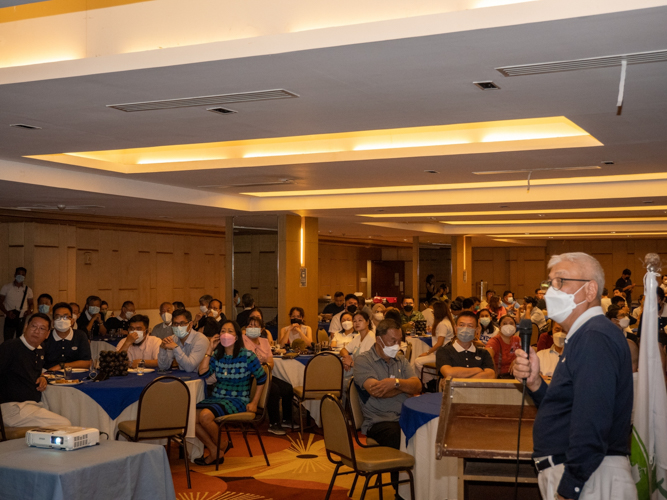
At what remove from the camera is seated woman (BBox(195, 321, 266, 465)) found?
21.1 feet

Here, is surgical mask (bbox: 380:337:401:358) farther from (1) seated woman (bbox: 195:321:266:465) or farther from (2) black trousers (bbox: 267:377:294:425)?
(2) black trousers (bbox: 267:377:294:425)

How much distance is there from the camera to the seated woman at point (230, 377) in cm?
643

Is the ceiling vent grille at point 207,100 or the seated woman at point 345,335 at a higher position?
the ceiling vent grille at point 207,100

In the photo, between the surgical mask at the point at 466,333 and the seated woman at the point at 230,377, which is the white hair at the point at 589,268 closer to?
the surgical mask at the point at 466,333

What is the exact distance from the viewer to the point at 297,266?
41.6 feet

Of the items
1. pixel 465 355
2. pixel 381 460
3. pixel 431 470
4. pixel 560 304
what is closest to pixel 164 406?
pixel 381 460

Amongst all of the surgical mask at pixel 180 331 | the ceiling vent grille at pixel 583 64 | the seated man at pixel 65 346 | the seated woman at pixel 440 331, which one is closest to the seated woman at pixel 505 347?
the seated woman at pixel 440 331

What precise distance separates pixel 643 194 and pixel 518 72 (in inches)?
265

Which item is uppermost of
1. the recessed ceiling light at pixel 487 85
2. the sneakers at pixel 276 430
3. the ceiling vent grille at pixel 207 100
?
the ceiling vent grille at pixel 207 100

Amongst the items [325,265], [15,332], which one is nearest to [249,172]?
[15,332]

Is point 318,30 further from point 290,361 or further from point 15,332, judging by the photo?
point 15,332

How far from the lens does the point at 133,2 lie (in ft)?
14.1

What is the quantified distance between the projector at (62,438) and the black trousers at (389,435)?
7.20ft

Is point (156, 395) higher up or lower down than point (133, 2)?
lower down
